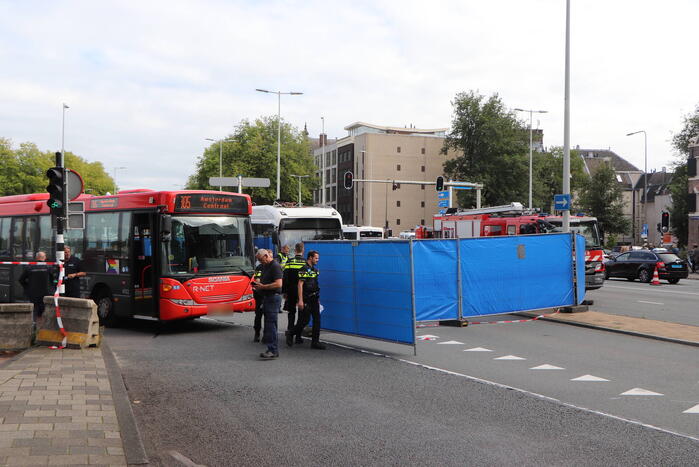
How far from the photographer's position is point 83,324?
1159 cm

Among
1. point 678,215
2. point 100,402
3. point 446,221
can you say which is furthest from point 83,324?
point 678,215

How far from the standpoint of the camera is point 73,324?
11727 millimetres

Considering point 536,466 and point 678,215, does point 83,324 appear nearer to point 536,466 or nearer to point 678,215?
point 536,466

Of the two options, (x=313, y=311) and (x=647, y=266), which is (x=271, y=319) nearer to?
(x=313, y=311)

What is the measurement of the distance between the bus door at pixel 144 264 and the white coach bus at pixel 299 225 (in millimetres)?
8023

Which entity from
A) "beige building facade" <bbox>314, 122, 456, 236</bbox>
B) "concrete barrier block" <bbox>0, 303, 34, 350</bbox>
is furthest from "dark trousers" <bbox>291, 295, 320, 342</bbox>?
"beige building facade" <bbox>314, 122, 456, 236</bbox>

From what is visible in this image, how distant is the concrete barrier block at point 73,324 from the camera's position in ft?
37.8

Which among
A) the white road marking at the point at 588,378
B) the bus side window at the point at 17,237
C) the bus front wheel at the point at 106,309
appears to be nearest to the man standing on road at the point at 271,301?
the white road marking at the point at 588,378

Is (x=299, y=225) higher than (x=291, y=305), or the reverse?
(x=299, y=225)

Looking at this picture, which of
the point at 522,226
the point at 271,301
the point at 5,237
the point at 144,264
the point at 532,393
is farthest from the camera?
the point at 522,226

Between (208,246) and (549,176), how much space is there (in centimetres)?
8374

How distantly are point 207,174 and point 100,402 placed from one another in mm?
73451

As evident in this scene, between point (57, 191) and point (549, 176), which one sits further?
point (549, 176)

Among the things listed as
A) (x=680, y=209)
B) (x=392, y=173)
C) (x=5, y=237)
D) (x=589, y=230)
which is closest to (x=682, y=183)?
(x=680, y=209)
